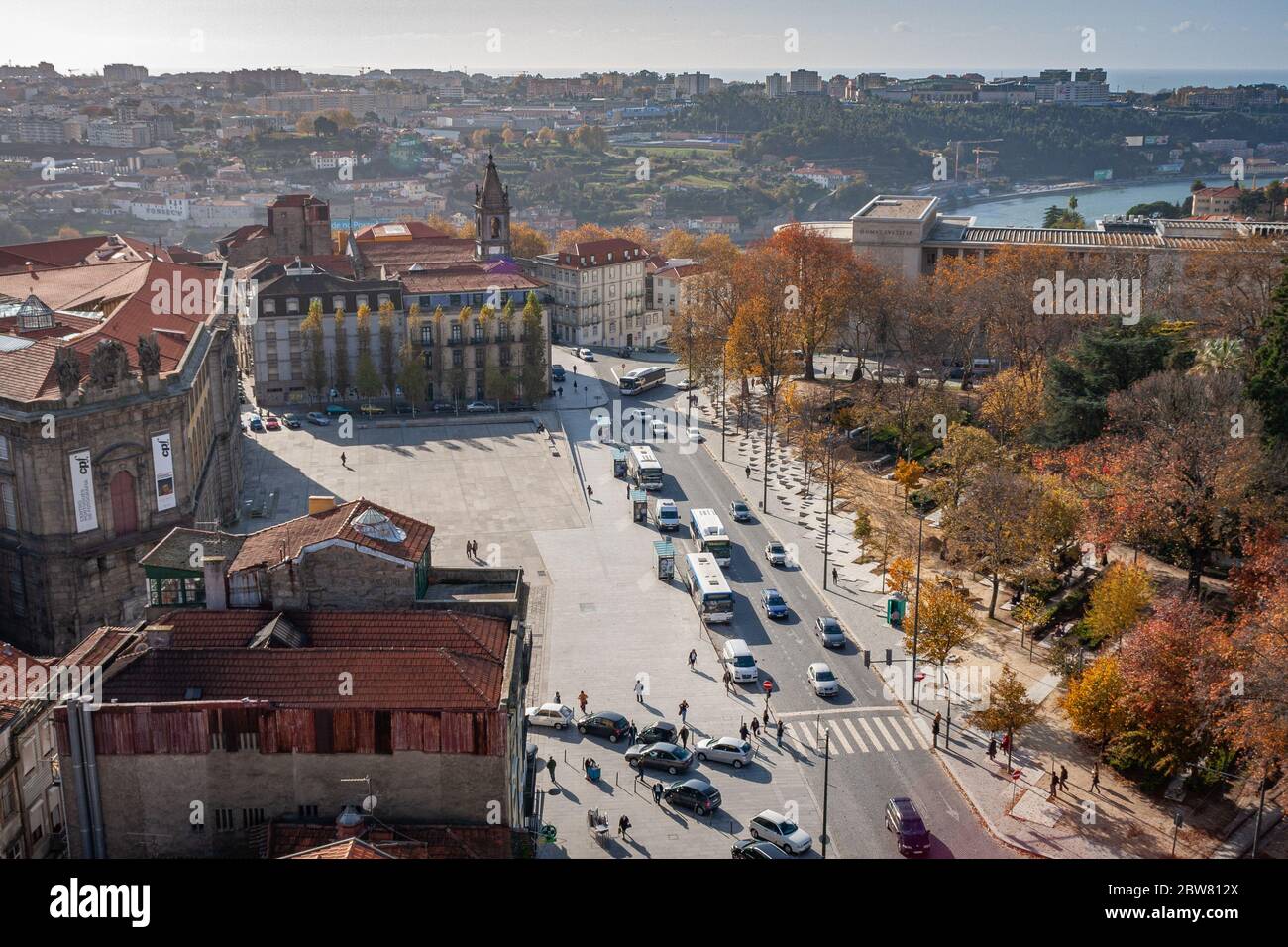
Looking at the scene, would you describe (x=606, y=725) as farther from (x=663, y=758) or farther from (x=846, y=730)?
(x=846, y=730)

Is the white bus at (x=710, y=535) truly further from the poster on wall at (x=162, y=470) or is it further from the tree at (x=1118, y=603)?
the poster on wall at (x=162, y=470)

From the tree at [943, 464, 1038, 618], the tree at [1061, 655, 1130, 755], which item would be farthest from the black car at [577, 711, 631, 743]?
the tree at [943, 464, 1038, 618]

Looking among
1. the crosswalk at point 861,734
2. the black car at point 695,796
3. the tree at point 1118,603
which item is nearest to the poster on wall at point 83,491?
the black car at point 695,796

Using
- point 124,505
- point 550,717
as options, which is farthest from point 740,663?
point 124,505

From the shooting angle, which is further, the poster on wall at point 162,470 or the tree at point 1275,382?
the poster on wall at point 162,470

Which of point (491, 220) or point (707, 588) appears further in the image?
point (491, 220)
